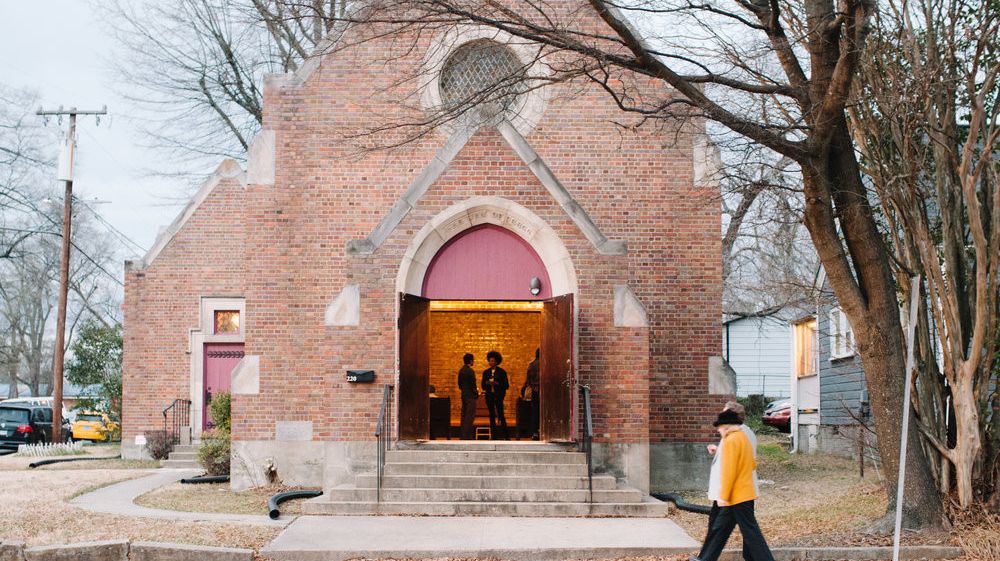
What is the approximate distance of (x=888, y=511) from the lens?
10609mm

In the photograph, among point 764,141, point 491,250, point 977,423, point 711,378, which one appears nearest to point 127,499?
point 491,250

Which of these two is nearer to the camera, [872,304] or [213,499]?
[872,304]

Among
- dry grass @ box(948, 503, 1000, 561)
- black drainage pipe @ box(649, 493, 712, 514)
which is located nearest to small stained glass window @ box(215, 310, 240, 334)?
black drainage pipe @ box(649, 493, 712, 514)

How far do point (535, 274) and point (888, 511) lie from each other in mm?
6096

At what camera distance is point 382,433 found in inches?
539

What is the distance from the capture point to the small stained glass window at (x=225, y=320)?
23.2 m

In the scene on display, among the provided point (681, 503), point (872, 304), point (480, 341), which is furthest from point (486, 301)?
point (480, 341)

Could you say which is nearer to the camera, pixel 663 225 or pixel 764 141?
pixel 764 141

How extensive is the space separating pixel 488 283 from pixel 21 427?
22.2 metres

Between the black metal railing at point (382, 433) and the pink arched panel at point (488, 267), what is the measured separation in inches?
67.5

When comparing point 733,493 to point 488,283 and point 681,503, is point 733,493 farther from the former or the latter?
point 488,283

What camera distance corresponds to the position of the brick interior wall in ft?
72.1

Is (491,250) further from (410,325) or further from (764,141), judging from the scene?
(764,141)

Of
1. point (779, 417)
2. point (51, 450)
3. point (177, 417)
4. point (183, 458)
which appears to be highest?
point (177, 417)
